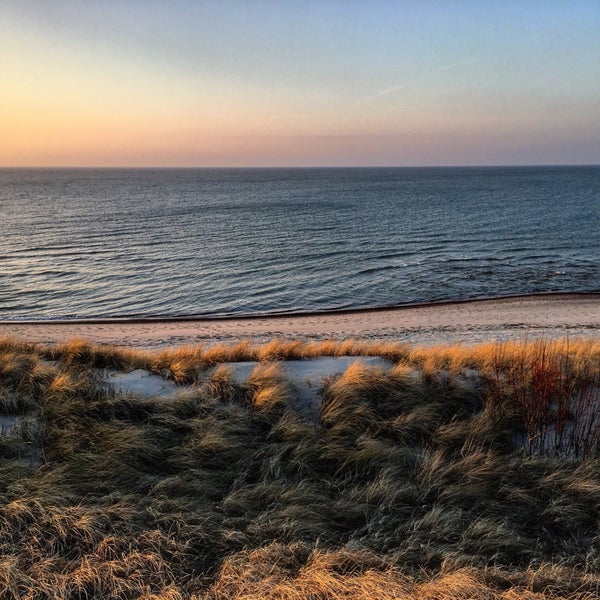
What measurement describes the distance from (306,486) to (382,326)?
15125 mm

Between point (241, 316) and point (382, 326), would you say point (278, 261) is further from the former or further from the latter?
point (382, 326)

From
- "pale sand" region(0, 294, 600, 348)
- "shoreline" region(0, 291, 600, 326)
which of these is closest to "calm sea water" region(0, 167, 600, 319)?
"shoreline" region(0, 291, 600, 326)

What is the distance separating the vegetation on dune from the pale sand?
9.70 metres

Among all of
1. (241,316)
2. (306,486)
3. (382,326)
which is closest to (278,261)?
(241,316)

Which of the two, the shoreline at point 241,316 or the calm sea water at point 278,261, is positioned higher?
the calm sea water at point 278,261

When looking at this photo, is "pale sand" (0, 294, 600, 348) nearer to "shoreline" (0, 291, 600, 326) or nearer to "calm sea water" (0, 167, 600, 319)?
"shoreline" (0, 291, 600, 326)

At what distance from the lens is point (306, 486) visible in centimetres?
500

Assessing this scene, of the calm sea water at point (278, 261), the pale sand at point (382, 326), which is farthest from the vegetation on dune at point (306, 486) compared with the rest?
the calm sea water at point (278, 261)

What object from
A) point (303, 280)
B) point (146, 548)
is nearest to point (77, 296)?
point (303, 280)

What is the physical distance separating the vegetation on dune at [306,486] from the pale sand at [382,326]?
970 centimetres

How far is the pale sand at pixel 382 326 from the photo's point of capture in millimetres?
17609

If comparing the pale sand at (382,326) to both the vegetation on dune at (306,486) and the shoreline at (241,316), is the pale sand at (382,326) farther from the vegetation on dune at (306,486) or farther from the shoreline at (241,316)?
the vegetation on dune at (306,486)

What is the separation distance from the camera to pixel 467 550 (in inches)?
160

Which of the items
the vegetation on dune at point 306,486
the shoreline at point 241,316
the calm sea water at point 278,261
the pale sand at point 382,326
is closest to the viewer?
the vegetation on dune at point 306,486
